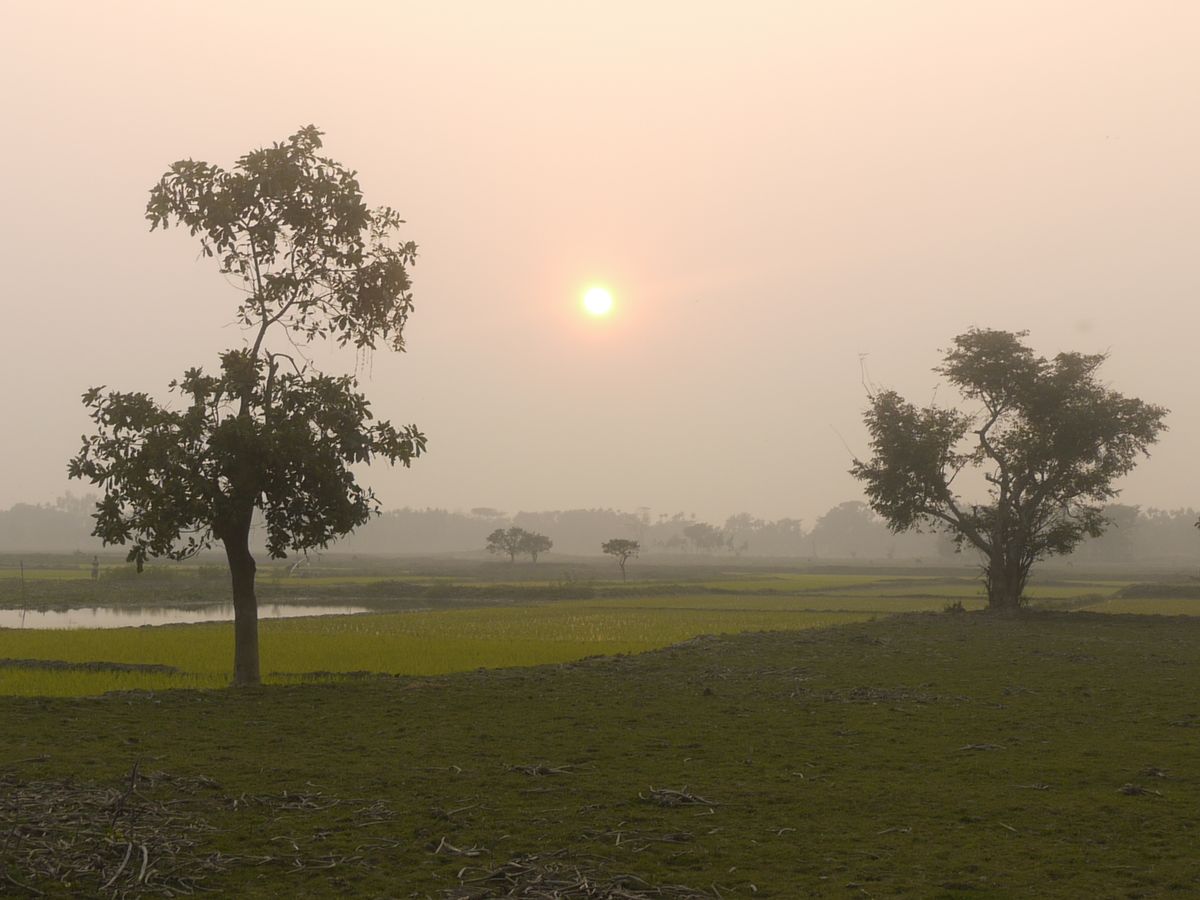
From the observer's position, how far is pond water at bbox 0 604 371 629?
4703 centimetres

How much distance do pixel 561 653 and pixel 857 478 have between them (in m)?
23.1

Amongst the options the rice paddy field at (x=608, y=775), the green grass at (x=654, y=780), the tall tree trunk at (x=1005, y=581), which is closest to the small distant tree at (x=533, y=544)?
the tall tree trunk at (x=1005, y=581)

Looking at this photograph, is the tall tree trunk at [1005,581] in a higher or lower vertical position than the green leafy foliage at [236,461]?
lower

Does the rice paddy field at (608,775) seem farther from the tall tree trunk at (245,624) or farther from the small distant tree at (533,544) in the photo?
the small distant tree at (533,544)

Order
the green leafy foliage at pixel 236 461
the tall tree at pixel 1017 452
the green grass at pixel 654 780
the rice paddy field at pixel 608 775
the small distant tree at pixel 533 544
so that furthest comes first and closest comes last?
the small distant tree at pixel 533 544, the tall tree at pixel 1017 452, the green leafy foliage at pixel 236 461, the green grass at pixel 654 780, the rice paddy field at pixel 608 775

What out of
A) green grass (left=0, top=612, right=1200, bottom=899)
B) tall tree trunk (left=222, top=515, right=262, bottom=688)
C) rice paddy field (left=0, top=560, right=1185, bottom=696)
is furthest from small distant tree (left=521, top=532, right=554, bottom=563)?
tall tree trunk (left=222, top=515, right=262, bottom=688)

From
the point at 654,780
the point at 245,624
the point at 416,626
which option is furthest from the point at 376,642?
the point at 654,780

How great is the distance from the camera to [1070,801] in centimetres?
1102

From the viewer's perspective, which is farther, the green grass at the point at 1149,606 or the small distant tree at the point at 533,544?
the small distant tree at the point at 533,544

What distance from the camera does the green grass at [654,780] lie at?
867 cm

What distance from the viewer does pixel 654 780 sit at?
1223 cm

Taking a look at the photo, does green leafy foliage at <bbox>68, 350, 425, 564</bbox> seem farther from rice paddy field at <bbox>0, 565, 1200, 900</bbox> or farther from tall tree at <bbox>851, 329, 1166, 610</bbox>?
tall tree at <bbox>851, 329, 1166, 610</bbox>

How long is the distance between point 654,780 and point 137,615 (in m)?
48.5

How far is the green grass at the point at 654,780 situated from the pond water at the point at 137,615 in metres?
30.4
